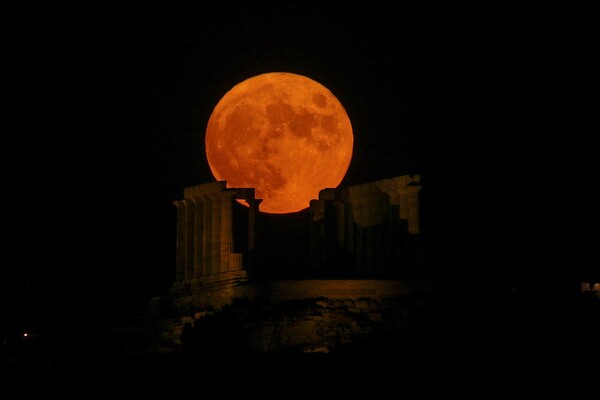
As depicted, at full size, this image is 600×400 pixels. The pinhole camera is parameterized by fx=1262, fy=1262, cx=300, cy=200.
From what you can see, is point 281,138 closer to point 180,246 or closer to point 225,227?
point 225,227

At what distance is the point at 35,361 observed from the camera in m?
50.6

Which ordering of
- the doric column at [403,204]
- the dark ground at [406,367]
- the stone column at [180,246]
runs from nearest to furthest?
the dark ground at [406,367], the doric column at [403,204], the stone column at [180,246]

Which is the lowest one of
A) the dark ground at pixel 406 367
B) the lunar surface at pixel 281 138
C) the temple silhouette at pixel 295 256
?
the dark ground at pixel 406 367

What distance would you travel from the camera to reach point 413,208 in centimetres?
5750

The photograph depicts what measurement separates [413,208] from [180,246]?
38.5 ft

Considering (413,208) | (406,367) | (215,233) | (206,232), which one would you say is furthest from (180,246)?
(406,367)

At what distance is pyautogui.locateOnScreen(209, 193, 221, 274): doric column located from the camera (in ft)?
189

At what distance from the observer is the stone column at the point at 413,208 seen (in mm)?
57312

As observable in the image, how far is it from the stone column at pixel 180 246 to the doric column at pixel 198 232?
1.24 metres

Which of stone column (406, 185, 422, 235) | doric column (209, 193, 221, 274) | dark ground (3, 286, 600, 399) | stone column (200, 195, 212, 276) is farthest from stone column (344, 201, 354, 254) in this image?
dark ground (3, 286, 600, 399)

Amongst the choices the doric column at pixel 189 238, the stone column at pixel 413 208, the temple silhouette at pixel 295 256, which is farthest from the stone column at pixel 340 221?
the doric column at pixel 189 238

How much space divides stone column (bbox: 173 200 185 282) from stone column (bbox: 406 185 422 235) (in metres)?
11.3

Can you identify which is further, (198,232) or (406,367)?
(198,232)

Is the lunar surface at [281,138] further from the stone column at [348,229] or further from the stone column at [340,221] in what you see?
the stone column at [348,229]
